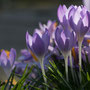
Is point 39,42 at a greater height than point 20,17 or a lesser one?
lesser

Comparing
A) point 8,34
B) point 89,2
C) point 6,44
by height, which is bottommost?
point 89,2

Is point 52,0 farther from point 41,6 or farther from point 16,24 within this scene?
point 16,24

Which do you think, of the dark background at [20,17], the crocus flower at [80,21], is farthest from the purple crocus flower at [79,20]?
the dark background at [20,17]

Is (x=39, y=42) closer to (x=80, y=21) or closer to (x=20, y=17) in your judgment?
(x=80, y=21)

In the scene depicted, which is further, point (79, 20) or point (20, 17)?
point (20, 17)

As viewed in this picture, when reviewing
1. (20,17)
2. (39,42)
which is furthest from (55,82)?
(20,17)

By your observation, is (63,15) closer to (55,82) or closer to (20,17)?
(55,82)

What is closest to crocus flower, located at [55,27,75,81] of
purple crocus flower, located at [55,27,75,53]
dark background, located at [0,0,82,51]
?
purple crocus flower, located at [55,27,75,53]

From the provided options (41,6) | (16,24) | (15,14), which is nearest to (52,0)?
(41,6)
